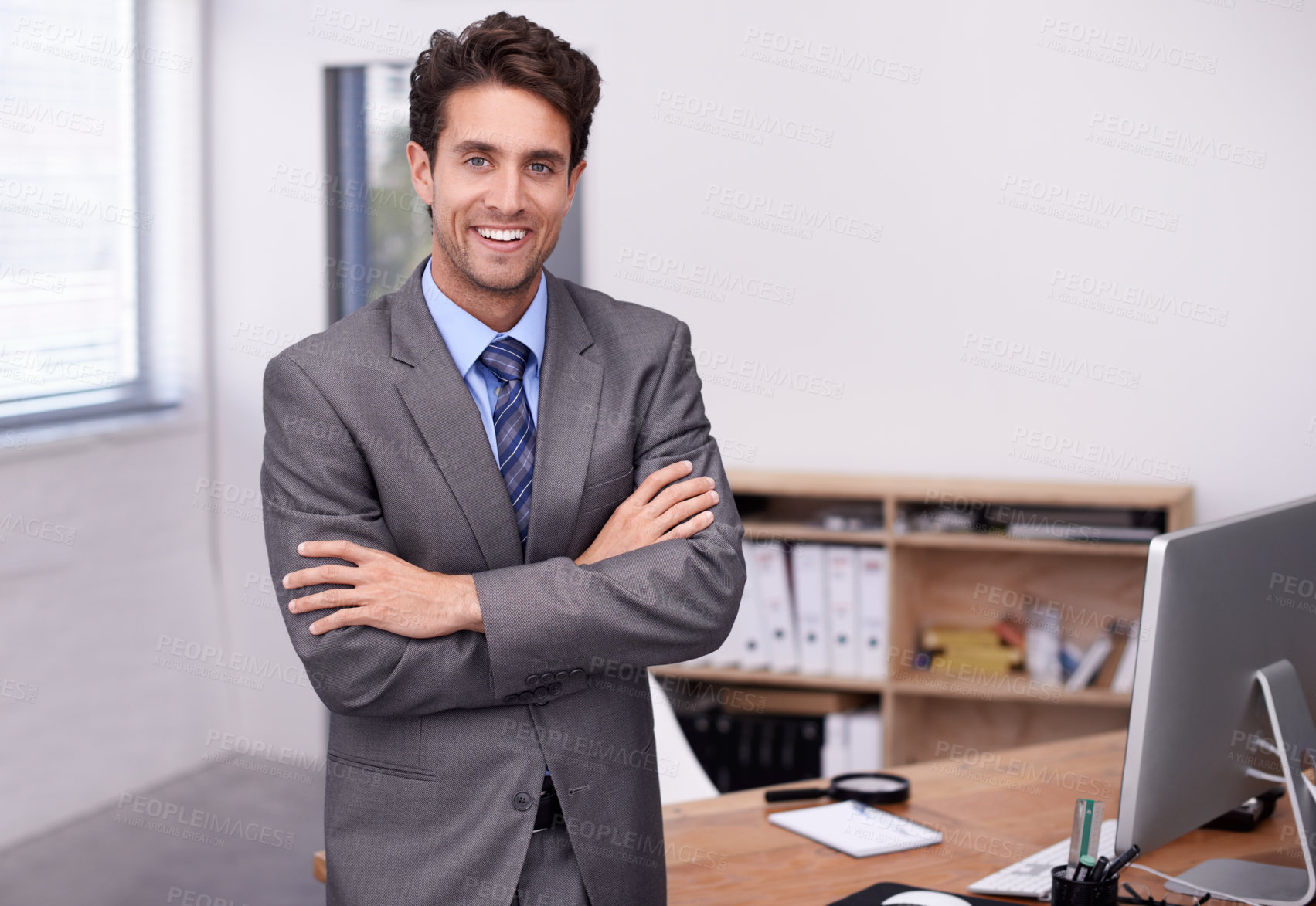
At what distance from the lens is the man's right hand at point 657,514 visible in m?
1.69

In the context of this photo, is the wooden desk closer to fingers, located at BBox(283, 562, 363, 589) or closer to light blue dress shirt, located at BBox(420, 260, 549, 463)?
fingers, located at BBox(283, 562, 363, 589)

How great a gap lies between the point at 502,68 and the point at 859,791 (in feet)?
4.33

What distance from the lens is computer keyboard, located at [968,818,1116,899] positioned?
66.2 inches

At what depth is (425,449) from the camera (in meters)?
1.62

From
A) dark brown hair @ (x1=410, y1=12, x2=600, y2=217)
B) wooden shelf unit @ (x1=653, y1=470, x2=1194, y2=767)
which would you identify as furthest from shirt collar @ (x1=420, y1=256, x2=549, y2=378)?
wooden shelf unit @ (x1=653, y1=470, x2=1194, y2=767)

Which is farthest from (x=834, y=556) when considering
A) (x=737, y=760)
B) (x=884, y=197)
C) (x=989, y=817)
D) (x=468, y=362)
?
(x=468, y=362)

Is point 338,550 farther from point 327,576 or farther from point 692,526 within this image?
point 692,526

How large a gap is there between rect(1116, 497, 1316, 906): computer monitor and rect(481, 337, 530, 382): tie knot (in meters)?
0.88

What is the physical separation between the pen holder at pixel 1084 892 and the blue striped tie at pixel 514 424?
0.82m

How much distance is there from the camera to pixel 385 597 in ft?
5.11

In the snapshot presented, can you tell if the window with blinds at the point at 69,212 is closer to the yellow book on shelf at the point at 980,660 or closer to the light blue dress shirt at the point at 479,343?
the light blue dress shirt at the point at 479,343

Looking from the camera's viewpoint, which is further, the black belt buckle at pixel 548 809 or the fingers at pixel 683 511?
the fingers at pixel 683 511

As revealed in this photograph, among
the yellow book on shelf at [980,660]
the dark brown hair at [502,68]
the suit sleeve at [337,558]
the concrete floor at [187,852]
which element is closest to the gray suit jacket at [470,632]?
the suit sleeve at [337,558]

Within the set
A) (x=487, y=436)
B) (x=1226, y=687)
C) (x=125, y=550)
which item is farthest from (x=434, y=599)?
(x=125, y=550)
